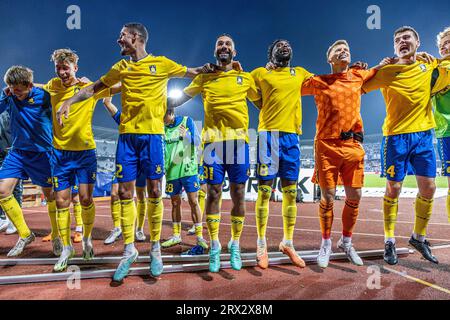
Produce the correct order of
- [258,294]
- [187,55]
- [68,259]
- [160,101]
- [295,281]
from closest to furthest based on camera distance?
[258,294], [295,281], [160,101], [68,259], [187,55]

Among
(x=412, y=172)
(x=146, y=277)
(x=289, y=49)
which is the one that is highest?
(x=289, y=49)

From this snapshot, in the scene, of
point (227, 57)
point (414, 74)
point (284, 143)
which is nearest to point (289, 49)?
point (227, 57)

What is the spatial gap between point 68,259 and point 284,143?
3121 mm

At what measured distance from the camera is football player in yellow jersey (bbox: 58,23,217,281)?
312cm

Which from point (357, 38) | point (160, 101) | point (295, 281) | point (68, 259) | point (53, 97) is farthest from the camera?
point (357, 38)

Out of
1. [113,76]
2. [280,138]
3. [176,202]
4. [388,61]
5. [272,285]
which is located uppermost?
[388,61]

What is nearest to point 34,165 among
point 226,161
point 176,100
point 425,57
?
point 176,100

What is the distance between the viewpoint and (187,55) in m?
58.2

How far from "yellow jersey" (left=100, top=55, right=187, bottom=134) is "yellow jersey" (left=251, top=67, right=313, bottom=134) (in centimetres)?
120

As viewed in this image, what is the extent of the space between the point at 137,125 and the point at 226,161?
1.11m

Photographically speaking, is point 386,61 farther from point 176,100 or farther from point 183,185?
point 183,185

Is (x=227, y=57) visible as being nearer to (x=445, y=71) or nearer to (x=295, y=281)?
(x=295, y=281)

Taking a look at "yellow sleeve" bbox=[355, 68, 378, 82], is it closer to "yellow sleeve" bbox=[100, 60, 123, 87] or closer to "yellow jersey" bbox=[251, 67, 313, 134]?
"yellow jersey" bbox=[251, 67, 313, 134]

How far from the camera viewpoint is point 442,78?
3.70 m
